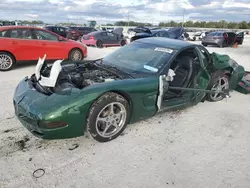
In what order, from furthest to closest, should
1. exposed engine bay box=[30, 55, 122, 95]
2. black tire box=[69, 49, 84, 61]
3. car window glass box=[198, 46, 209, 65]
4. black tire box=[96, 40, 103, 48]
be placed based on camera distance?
black tire box=[96, 40, 103, 48] < black tire box=[69, 49, 84, 61] < car window glass box=[198, 46, 209, 65] < exposed engine bay box=[30, 55, 122, 95]

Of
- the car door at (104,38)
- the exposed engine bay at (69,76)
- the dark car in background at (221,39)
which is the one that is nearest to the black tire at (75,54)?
the exposed engine bay at (69,76)

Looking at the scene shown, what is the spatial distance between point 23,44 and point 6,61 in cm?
80

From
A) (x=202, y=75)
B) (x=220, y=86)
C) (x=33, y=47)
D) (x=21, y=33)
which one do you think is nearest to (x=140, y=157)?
(x=202, y=75)

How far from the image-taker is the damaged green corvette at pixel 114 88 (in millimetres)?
2707

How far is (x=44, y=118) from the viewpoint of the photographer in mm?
2588

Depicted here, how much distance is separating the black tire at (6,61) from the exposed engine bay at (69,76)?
4.08m

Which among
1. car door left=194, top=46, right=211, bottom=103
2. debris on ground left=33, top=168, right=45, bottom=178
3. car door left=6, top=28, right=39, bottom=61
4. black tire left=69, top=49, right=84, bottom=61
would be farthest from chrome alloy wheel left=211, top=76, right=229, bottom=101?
car door left=6, top=28, right=39, bottom=61

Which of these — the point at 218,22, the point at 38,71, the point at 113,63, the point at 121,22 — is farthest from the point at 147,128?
the point at 218,22

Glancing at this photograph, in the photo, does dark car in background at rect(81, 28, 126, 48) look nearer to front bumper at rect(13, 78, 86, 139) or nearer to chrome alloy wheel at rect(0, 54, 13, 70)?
chrome alloy wheel at rect(0, 54, 13, 70)

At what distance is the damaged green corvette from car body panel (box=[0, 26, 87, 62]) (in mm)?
4096

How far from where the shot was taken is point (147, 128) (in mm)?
3615

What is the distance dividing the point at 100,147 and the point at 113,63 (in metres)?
1.69

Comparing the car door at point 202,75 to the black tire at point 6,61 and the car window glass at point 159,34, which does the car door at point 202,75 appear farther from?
the car window glass at point 159,34

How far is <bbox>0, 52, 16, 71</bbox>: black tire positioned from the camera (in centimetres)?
717
